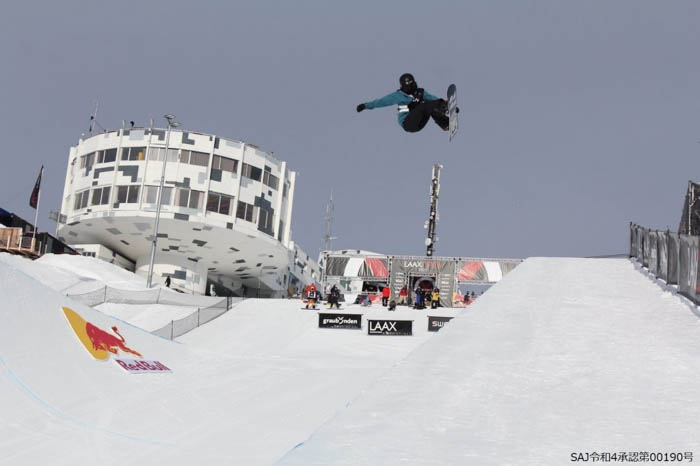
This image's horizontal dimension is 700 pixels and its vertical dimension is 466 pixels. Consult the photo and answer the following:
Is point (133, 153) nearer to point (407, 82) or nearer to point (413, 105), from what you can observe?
point (413, 105)

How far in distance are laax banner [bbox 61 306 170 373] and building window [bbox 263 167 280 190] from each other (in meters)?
39.9

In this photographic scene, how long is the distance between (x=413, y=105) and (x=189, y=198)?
Result: 39824mm

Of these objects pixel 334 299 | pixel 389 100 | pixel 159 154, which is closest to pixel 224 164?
pixel 159 154

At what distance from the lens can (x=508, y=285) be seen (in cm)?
1048

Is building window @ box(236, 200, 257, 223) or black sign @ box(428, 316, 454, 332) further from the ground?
building window @ box(236, 200, 257, 223)

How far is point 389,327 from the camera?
946 inches

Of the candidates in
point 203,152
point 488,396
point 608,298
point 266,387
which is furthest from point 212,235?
point 488,396

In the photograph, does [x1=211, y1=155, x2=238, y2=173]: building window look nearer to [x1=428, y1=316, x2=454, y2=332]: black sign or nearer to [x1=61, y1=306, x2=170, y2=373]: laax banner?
[x1=428, y1=316, x2=454, y2=332]: black sign

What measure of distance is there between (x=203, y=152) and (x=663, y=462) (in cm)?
4994

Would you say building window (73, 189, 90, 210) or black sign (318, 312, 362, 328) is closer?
black sign (318, 312, 362, 328)

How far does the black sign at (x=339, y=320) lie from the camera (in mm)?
24969

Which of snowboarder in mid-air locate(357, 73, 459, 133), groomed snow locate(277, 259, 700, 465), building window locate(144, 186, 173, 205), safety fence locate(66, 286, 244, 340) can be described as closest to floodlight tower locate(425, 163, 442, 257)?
safety fence locate(66, 286, 244, 340)

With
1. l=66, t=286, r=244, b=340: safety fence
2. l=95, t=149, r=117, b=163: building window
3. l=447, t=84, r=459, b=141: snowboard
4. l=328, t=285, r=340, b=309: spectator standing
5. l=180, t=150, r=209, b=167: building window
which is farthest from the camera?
l=95, t=149, r=117, b=163: building window

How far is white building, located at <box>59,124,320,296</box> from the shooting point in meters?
49.7
